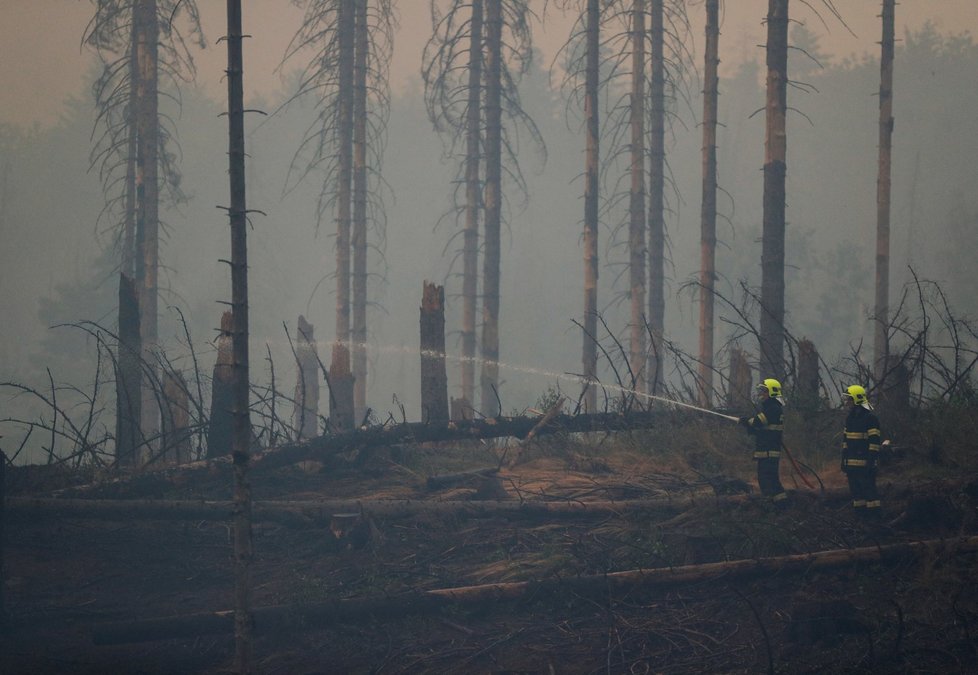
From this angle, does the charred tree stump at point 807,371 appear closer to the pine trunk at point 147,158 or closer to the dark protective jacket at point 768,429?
the dark protective jacket at point 768,429

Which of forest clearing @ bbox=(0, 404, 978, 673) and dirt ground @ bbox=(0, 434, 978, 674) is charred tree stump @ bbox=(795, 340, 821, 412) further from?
dirt ground @ bbox=(0, 434, 978, 674)

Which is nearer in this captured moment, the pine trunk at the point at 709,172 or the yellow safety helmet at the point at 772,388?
the yellow safety helmet at the point at 772,388

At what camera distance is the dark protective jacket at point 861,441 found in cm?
945

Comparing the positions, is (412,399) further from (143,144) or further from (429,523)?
(429,523)

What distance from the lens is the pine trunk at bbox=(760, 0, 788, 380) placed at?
48.3 ft

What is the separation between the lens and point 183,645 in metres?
8.57

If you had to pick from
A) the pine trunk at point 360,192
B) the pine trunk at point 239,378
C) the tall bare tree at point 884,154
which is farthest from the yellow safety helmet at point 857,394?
the pine trunk at point 360,192

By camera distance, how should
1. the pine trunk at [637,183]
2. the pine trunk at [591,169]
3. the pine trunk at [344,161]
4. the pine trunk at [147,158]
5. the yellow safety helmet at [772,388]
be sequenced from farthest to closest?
the pine trunk at [344,161] < the pine trunk at [637,183] < the pine trunk at [591,169] < the pine trunk at [147,158] < the yellow safety helmet at [772,388]

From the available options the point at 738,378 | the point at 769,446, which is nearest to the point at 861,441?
the point at 769,446

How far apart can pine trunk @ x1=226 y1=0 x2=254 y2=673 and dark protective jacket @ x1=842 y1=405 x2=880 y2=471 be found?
5954mm

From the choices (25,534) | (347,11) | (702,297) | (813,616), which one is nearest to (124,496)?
(25,534)

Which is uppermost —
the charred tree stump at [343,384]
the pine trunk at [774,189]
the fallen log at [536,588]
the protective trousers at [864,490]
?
the pine trunk at [774,189]

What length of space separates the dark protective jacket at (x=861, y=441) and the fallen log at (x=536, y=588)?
38.7 inches

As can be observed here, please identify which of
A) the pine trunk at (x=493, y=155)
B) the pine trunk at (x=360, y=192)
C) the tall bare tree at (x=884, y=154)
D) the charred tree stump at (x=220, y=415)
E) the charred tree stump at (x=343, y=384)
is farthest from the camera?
the pine trunk at (x=360, y=192)
